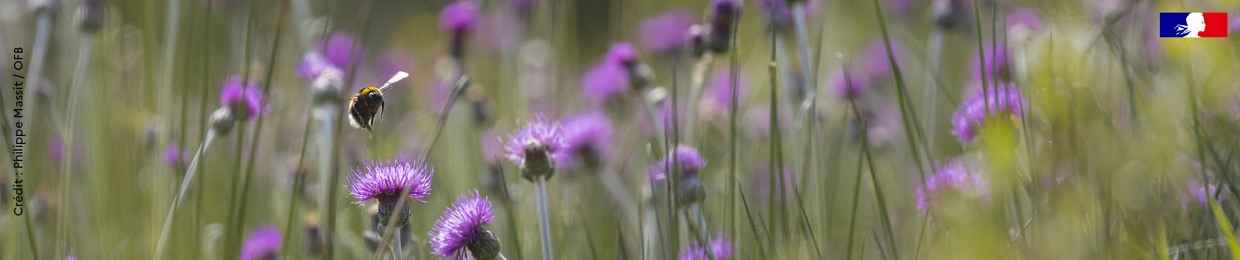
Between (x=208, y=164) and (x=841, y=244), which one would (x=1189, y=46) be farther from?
(x=208, y=164)

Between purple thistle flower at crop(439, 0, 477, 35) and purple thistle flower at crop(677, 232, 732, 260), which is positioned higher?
purple thistle flower at crop(439, 0, 477, 35)

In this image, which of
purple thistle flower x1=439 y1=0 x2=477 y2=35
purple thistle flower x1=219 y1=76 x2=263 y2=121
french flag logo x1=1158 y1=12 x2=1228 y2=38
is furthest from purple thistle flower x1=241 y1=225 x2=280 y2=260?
french flag logo x1=1158 y1=12 x2=1228 y2=38

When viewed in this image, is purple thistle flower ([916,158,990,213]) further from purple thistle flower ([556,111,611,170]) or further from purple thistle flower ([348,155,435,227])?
purple thistle flower ([556,111,611,170])

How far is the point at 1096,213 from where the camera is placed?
502 mm

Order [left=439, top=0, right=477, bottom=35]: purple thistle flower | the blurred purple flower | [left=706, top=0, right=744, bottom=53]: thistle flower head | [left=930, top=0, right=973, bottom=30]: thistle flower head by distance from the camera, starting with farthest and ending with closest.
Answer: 1. the blurred purple flower
2. [left=439, top=0, right=477, bottom=35]: purple thistle flower
3. [left=930, top=0, right=973, bottom=30]: thistle flower head
4. [left=706, top=0, right=744, bottom=53]: thistle flower head

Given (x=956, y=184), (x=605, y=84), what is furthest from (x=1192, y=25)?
(x=605, y=84)

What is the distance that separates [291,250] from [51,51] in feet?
3.50

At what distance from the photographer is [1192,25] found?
0.55m

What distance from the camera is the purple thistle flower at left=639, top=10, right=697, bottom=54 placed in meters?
1.78

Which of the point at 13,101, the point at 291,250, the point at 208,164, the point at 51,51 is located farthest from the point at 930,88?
the point at 51,51

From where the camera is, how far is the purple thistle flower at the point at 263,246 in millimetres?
1023

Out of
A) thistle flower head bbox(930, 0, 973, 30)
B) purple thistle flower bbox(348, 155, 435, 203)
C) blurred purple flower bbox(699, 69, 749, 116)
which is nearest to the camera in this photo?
purple thistle flower bbox(348, 155, 435, 203)

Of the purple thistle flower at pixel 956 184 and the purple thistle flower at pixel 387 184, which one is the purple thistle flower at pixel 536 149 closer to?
the purple thistle flower at pixel 387 184

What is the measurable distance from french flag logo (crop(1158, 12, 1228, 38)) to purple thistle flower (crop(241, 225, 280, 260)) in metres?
0.75
